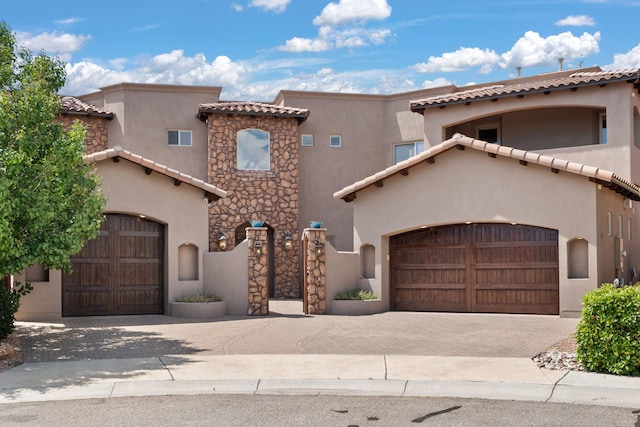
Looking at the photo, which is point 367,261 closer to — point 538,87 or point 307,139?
point 538,87

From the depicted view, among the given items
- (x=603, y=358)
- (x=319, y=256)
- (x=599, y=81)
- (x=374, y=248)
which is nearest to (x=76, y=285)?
(x=319, y=256)

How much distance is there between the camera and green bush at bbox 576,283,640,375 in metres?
10.5

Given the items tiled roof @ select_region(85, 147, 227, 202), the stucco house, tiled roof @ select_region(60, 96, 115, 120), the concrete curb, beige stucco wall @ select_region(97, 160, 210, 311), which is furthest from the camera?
tiled roof @ select_region(60, 96, 115, 120)

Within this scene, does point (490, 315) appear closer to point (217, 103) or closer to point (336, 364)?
point (336, 364)

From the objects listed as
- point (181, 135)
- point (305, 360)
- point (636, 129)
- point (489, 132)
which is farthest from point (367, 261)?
point (636, 129)

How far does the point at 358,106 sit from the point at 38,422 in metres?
22.6

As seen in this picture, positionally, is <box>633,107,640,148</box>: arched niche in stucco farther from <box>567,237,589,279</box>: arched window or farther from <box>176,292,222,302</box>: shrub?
<box>176,292,222,302</box>: shrub

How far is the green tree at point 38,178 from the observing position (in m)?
13.0

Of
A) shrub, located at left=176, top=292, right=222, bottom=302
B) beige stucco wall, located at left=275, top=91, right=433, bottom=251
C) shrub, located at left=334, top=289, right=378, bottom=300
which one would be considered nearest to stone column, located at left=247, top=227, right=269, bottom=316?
shrub, located at left=176, top=292, right=222, bottom=302

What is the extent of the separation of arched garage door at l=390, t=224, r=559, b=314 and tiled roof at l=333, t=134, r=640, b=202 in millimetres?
1790

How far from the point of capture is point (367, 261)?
70.7 ft

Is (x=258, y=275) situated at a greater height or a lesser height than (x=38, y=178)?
lesser

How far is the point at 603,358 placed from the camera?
10.8 metres

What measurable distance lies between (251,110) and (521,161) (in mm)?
11288
